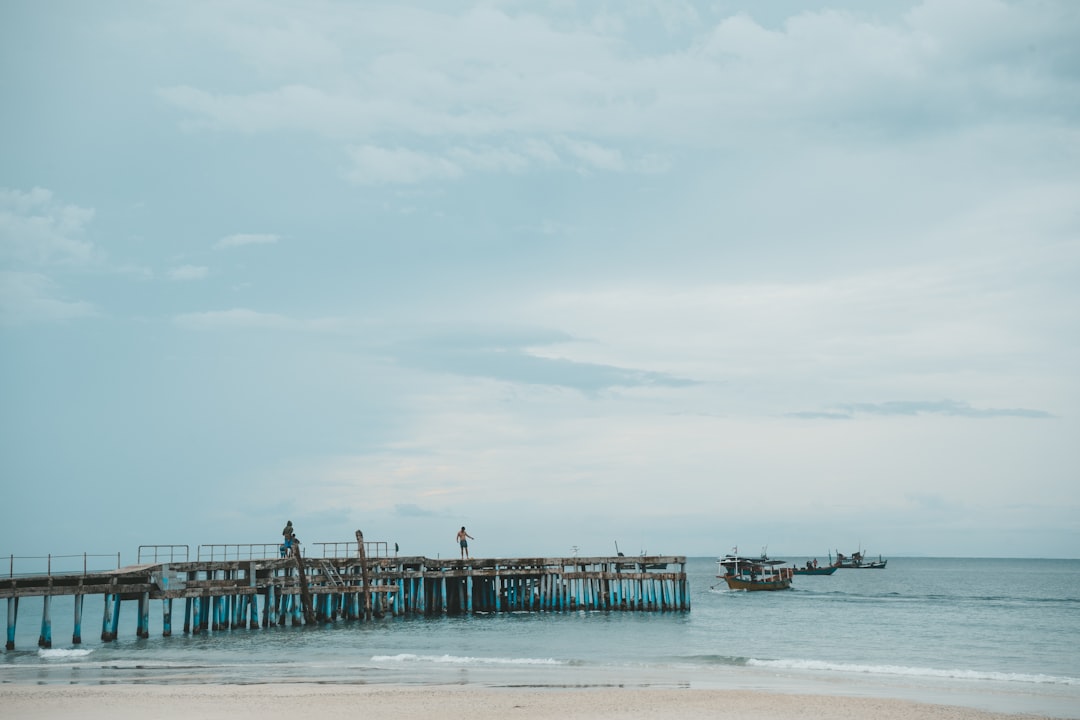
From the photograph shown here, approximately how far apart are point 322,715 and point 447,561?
106ft

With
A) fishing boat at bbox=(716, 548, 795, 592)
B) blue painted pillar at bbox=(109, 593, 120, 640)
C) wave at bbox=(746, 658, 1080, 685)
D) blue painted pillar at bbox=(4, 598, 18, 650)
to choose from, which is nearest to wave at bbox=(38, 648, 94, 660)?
blue painted pillar at bbox=(4, 598, 18, 650)

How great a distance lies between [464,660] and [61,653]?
14966 mm

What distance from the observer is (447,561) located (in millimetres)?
52844

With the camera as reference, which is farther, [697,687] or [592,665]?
[592,665]

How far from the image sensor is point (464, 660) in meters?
32.8

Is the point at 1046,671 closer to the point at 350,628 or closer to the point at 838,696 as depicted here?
the point at 838,696

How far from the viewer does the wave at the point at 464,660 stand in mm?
32219

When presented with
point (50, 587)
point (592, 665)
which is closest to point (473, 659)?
point (592, 665)

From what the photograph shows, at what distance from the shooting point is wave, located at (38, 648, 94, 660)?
111ft

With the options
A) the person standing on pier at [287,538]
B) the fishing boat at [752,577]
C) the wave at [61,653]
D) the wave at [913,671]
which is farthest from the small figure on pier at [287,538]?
the fishing boat at [752,577]

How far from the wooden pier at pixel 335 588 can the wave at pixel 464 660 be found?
1159 centimetres

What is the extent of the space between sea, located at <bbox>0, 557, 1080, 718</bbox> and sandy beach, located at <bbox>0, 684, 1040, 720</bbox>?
1913 millimetres

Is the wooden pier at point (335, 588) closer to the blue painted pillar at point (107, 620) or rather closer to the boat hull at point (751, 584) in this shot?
the blue painted pillar at point (107, 620)

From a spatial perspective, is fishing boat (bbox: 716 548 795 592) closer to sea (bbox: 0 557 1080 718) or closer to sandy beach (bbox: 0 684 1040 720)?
sea (bbox: 0 557 1080 718)
